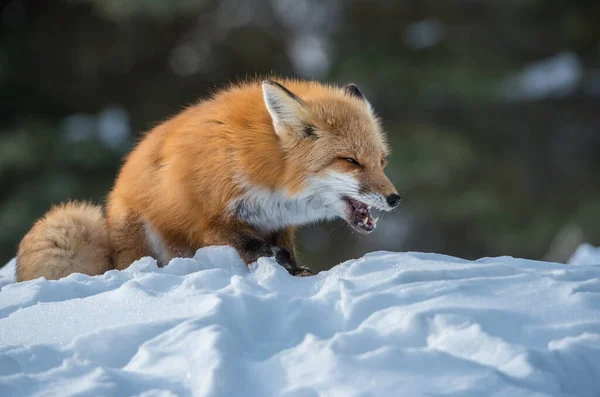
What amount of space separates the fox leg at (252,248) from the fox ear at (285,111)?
22.1 inches

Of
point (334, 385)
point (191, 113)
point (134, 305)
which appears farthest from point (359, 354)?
point (191, 113)

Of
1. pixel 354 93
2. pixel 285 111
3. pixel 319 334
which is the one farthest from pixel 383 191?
pixel 319 334

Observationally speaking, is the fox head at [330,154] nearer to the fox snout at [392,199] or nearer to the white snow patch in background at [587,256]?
the fox snout at [392,199]

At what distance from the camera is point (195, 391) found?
2559 millimetres

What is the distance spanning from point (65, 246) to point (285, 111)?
133cm

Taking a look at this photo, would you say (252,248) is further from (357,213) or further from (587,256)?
(587,256)

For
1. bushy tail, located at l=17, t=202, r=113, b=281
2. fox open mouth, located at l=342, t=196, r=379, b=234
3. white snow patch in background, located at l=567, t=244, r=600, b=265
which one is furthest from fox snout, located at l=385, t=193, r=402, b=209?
bushy tail, located at l=17, t=202, r=113, b=281

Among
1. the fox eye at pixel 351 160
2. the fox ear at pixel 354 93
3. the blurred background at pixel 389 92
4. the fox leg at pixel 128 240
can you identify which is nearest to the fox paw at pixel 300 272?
the fox eye at pixel 351 160

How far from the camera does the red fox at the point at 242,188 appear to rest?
4004 mm

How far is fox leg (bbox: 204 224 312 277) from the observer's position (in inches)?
153

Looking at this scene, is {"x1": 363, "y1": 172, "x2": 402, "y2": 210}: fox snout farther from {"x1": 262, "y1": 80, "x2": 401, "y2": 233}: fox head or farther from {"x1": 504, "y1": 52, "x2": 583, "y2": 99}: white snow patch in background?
{"x1": 504, "y1": 52, "x2": 583, "y2": 99}: white snow patch in background

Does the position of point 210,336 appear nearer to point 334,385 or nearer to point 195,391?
point 195,391

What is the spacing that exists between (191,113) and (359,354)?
7.36 ft

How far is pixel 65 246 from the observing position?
4109 millimetres
